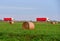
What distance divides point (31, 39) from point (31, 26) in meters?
9.68

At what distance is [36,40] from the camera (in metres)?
14.4

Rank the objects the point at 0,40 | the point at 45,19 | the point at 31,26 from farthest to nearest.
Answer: the point at 45,19
the point at 31,26
the point at 0,40

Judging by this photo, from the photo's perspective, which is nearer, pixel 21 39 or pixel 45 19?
pixel 21 39

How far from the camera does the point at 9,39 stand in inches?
584

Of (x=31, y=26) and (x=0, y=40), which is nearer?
(x=0, y=40)

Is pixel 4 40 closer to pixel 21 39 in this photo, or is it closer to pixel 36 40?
pixel 21 39

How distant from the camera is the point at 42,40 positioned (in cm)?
1446

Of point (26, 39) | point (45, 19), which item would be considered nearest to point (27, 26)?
point (26, 39)

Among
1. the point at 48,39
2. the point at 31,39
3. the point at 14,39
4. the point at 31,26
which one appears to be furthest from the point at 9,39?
the point at 31,26

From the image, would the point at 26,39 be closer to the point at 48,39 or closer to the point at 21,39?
the point at 21,39

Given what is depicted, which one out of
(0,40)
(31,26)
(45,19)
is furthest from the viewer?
(45,19)

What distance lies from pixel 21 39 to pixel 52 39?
2200 millimetres

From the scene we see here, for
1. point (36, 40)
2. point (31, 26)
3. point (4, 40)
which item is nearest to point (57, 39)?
point (36, 40)

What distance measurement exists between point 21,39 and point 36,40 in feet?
3.95
